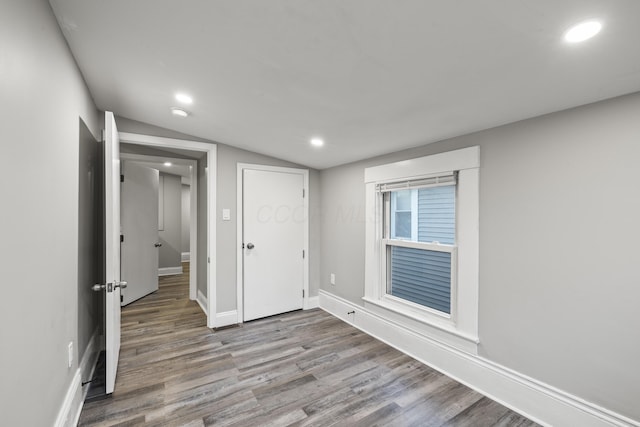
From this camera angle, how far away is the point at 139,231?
423 cm

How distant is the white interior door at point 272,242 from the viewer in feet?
11.0

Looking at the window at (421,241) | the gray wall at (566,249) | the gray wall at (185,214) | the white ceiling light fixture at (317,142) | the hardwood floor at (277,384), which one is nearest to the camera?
the gray wall at (566,249)

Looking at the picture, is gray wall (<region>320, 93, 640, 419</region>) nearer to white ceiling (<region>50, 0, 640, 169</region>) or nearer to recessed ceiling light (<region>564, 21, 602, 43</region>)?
white ceiling (<region>50, 0, 640, 169</region>)

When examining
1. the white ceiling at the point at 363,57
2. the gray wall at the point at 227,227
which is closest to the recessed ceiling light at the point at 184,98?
the white ceiling at the point at 363,57

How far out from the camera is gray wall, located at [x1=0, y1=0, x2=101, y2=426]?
0.94 metres

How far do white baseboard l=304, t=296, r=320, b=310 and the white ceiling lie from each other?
2496 mm

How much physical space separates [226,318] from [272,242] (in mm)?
1038

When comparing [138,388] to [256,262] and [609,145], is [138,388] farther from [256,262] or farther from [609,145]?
[609,145]

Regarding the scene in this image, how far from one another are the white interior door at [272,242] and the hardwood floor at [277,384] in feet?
1.36

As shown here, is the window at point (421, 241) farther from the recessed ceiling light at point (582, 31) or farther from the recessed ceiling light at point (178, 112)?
the recessed ceiling light at point (178, 112)

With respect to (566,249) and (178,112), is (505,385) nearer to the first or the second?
(566,249)

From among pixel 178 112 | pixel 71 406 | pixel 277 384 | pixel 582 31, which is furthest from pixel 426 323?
pixel 178 112

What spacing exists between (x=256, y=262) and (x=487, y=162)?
2653 mm

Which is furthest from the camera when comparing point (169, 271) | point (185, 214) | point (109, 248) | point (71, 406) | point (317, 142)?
point (185, 214)
